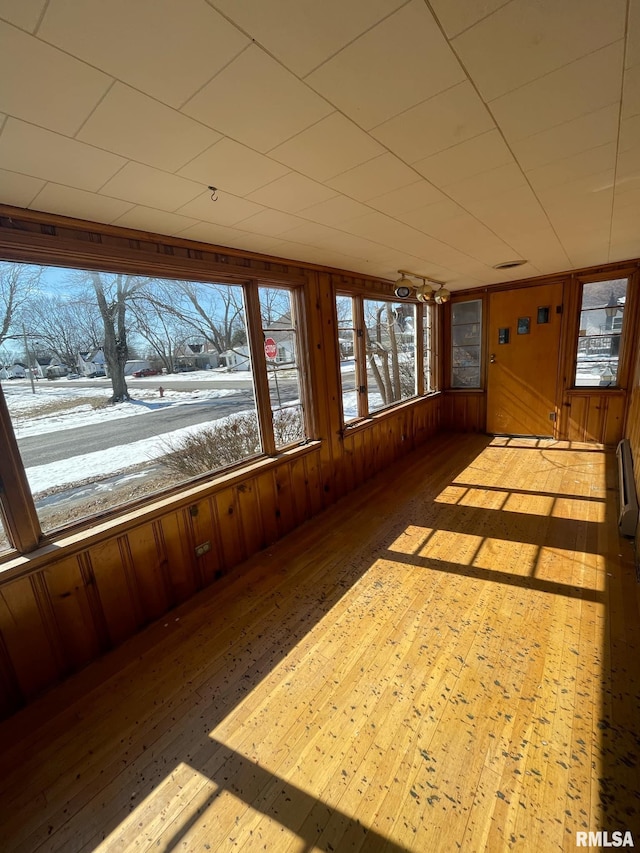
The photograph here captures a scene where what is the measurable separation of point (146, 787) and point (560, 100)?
2983mm

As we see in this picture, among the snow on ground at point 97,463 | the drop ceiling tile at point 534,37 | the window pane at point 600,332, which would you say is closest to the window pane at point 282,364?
the snow on ground at point 97,463

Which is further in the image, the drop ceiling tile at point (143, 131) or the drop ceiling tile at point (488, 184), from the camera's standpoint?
the drop ceiling tile at point (488, 184)

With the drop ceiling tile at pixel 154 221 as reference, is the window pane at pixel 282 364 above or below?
below

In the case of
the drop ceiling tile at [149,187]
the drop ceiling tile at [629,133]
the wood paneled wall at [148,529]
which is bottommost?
the wood paneled wall at [148,529]

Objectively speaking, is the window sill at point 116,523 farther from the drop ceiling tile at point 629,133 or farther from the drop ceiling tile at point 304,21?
the drop ceiling tile at point 629,133

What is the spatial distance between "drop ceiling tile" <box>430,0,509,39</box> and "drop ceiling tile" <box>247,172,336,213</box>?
0.86 meters

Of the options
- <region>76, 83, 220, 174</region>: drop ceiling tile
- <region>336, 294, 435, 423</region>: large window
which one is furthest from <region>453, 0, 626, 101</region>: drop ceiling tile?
<region>336, 294, 435, 423</region>: large window

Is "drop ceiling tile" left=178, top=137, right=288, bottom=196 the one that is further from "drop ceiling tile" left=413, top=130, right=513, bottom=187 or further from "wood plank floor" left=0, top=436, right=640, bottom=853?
"wood plank floor" left=0, top=436, right=640, bottom=853

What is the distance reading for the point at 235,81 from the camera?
1048 millimetres

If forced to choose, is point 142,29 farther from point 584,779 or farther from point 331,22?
point 584,779

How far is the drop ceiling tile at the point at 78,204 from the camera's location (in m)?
1.60

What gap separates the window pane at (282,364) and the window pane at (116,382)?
0.88 ft

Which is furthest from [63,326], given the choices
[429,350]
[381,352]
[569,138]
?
[429,350]

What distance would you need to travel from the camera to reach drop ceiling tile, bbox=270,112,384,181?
1314 millimetres
